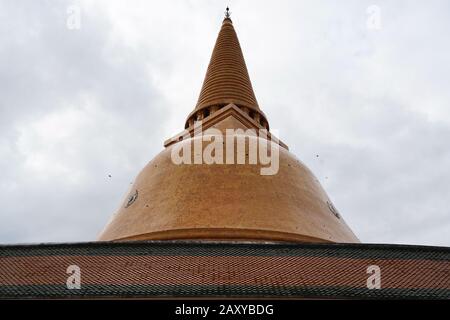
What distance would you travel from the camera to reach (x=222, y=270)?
334 inches

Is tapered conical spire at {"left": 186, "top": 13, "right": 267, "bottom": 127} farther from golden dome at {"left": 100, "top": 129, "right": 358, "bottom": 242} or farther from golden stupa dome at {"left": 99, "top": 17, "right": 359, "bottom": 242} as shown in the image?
golden dome at {"left": 100, "top": 129, "right": 358, "bottom": 242}

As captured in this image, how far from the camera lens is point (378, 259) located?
9.33 m

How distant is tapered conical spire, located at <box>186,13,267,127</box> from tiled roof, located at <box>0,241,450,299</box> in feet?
31.6

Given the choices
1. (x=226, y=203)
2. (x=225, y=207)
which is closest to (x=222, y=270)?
(x=225, y=207)

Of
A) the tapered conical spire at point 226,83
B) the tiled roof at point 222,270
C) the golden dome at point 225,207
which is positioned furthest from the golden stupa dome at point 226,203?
the tapered conical spire at point 226,83

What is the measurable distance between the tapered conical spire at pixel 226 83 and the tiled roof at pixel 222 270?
964 centimetres

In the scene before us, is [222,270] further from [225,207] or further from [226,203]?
[226,203]

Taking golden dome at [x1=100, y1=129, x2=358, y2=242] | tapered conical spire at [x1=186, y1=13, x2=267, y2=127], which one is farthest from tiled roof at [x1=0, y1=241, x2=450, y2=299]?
Answer: tapered conical spire at [x1=186, y1=13, x2=267, y2=127]

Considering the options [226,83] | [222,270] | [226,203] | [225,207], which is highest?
[226,83]

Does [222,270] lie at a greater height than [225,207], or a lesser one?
lesser

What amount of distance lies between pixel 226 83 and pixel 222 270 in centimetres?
1201

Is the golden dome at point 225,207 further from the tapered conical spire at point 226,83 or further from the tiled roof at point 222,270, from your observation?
the tapered conical spire at point 226,83
